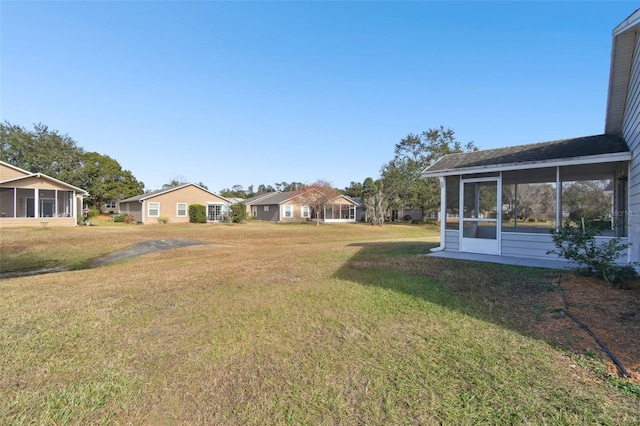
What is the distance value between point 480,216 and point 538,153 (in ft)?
7.79

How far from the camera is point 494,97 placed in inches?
681

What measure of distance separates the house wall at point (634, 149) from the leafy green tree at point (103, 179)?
53074 mm

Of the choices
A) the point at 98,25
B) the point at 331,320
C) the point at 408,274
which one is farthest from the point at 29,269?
the point at 408,274

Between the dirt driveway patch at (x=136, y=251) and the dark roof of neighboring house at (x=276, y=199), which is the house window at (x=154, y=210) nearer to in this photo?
the dark roof of neighboring house at (x=276, y=199)

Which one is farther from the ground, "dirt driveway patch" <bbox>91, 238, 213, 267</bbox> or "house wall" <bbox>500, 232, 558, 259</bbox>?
"house wall" <bbox>500, 232, 558, 259</bbox>

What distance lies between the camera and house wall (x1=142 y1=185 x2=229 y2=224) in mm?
31406

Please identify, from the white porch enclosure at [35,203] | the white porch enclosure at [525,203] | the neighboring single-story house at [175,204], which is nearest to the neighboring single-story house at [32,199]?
the white porch enclosure at [35,203]

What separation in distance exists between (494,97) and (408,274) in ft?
50.6

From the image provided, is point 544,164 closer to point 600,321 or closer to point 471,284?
point 471,284

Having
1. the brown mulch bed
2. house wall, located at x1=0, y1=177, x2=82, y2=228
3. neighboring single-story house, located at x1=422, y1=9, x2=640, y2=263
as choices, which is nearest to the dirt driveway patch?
neighboring single-story house, located at x1=422, y1=9, x2=640, y2=263

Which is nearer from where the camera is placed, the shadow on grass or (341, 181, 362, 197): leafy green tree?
the shadow on grass

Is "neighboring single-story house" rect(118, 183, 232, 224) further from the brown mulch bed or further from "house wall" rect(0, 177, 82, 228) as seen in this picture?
the brown mulch bed

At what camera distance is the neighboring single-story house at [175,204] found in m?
31.4

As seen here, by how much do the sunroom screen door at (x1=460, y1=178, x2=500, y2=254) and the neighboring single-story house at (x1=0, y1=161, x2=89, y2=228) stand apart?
93.9 feet
